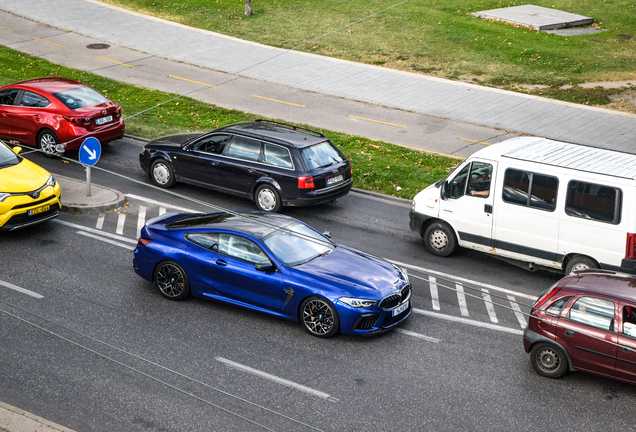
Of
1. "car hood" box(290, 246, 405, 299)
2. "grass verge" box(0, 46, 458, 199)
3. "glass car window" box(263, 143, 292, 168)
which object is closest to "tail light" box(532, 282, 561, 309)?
"car hood" box(290, 246, 405, 299)

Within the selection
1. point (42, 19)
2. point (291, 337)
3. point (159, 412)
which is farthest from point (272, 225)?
point (42, 19)

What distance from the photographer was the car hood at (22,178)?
43.4ft

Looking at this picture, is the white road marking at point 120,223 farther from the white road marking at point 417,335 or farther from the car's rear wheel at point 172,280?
the white road marking at point 417,335

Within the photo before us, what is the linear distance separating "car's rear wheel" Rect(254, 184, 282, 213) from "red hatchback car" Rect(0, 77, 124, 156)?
4.91m

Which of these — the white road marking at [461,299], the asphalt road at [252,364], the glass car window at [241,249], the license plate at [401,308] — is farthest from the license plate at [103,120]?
the license plate at [401,308]

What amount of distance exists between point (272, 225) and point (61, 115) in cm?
859

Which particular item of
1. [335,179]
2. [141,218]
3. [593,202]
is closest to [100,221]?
[141,218]

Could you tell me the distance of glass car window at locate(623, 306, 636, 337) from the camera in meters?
8.81

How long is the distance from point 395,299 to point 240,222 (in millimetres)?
2703

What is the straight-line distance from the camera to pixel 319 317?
33.6 feet

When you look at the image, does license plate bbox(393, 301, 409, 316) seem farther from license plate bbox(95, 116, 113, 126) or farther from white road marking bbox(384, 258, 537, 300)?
license plate bbox(95, 116, 113, 126)

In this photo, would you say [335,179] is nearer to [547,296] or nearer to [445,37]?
[547,296]

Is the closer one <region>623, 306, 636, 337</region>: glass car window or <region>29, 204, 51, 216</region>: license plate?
<region>623, 306, 636, 337</region>: glass car window

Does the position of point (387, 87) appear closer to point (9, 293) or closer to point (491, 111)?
point (491, 111)
